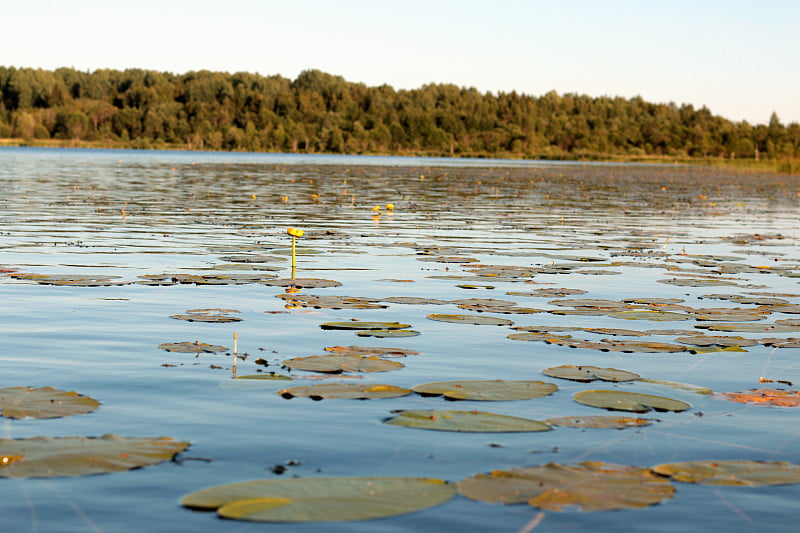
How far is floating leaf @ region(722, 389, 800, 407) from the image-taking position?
361 inches

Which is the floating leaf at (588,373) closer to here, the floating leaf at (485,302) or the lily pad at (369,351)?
the lily pad at (369,351)

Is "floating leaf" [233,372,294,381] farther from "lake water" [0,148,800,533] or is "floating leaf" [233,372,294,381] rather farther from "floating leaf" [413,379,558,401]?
"floating leaf" [413,379,558,401]

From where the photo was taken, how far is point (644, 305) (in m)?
14.6

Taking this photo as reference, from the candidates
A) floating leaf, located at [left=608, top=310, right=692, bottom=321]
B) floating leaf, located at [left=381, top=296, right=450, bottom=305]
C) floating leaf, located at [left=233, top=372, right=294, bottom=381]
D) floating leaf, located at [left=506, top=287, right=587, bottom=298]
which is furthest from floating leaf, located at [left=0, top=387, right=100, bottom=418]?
floating leaf, located at [left=506, top=287, right=587, bottom=298]

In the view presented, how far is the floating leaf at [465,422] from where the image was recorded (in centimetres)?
766

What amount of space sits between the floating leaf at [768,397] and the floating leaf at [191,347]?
5.47 metres

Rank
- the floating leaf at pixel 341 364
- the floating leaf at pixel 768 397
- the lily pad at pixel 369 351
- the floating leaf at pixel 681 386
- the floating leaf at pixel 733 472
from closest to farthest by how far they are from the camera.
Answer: the floating leaf at pixel 733 472, the floating leaf at pixel 768 397, the floating leaf at pixel 681 386, the floating leaf at pixel 341 364, the lily pad at pixel 369 351

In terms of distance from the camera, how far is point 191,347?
11.0 metres

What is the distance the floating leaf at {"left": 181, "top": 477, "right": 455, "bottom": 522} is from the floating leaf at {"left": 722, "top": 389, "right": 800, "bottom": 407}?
4.17 meters

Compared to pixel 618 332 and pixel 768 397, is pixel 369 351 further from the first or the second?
pixel 768 397

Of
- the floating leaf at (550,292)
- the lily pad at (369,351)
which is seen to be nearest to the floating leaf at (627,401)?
the lily pad at (369,351)

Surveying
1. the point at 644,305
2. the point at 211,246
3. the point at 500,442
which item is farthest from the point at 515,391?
the point at 211,246

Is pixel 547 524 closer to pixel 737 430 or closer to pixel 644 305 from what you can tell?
pixel 737 430

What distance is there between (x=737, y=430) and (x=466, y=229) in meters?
21.6
